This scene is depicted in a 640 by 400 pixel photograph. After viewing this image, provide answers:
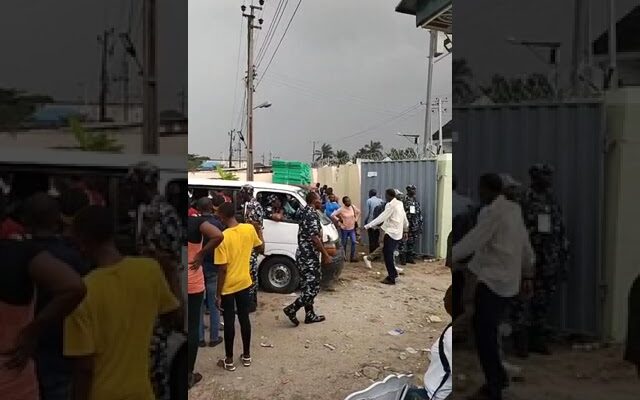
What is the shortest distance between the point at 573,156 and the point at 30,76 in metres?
1.23

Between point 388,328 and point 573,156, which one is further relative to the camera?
point 388,328

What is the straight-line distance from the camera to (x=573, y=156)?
47.8 inches

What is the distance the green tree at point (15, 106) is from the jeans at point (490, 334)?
43.5 inches

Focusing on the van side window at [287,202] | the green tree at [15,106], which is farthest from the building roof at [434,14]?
the van side window at [287,202]

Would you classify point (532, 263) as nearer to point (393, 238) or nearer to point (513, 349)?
point (513, 349)

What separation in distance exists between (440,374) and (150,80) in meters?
1.51

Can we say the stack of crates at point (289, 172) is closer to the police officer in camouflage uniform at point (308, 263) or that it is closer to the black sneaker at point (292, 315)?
the police officer in camouflage uniform at point (308, 263)

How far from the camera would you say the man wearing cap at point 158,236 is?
125cm

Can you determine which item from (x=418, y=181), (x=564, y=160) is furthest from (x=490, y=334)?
(x=418, y=181)

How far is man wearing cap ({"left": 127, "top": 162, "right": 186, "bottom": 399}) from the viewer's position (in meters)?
1.25

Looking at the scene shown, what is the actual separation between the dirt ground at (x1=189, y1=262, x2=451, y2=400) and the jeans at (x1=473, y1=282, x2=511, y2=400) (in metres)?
1.00

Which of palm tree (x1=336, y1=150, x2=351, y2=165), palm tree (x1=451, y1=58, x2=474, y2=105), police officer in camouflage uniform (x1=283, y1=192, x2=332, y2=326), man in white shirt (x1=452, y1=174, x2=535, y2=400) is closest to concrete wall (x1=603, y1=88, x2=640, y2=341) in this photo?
man in white shirt (x1=452, y1=174, x2=535, y2=400)

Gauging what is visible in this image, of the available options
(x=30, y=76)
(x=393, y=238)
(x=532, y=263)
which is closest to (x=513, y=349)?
(x=532, y=263)

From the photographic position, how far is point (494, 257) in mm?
1243
